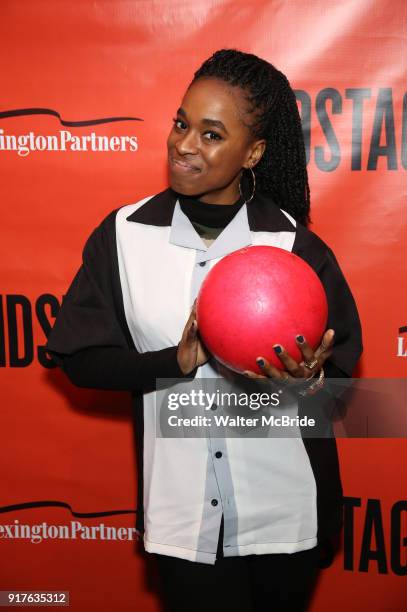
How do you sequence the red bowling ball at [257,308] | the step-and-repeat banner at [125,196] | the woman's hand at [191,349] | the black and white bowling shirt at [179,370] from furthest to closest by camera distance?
the step-and-repeat banner at [125,196], the black and white bowling shirt at [179,370], the woman's hand at [191,349], the red bowling ball at [257,308]

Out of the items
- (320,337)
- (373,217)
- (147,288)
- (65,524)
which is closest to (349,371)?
(320,337)

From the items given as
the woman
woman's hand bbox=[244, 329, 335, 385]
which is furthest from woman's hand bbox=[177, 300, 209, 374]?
woman's hand bbox=[244, 329, 335, 385]

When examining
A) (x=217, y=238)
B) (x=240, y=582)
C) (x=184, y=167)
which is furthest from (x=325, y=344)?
(x=240, y=582)

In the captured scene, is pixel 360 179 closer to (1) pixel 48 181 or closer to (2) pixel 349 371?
(2) pixel 349 371

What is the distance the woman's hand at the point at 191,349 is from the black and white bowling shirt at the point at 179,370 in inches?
1.2

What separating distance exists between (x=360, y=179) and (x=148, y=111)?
61 cm

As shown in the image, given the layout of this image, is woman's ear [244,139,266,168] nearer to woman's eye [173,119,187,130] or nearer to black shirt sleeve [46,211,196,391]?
woman's eye [173,119,187,130]

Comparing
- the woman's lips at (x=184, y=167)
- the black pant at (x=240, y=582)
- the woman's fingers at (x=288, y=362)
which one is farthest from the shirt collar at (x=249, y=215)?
the black pant at (x=240, y=582)

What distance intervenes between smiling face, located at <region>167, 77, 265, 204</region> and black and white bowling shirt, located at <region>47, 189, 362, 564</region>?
11 cm

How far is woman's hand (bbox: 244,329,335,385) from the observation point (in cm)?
110

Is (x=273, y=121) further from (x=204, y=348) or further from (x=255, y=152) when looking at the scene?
(x=204, y=348)

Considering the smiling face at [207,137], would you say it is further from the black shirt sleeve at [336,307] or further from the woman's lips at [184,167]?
the black shirt sleeve at [336,307]

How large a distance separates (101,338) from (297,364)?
404 mm

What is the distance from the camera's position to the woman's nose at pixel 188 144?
127 centimetres
